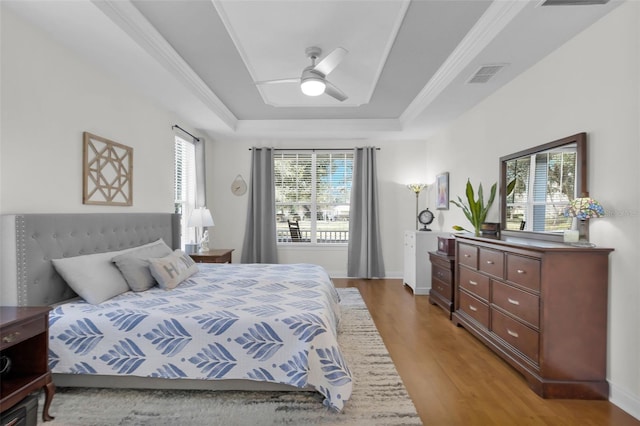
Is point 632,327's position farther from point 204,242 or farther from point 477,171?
point 204,242

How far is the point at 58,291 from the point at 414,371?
2762mm

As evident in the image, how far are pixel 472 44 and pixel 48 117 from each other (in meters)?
3.37

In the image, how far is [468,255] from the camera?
3.16 meters

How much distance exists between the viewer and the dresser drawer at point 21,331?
4.91 ft

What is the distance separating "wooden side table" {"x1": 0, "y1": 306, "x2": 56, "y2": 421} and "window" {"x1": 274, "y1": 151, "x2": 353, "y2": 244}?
410 cm

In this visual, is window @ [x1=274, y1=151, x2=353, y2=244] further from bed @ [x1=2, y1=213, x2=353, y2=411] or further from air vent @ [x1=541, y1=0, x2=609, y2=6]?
air vent @ [x1=541, y1=0, x2=609, y2=6]

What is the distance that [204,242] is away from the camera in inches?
175

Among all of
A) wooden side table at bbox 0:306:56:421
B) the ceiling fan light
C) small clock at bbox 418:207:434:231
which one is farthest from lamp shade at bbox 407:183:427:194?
wooden side table at bbox 0:306:56:421

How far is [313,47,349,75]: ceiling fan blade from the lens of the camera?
2.43 m

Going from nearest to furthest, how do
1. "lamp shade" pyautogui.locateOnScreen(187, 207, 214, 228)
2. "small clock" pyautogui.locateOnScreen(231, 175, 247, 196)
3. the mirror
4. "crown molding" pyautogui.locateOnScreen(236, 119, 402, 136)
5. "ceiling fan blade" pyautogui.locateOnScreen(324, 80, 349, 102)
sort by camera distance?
the mirror → "ceiling fan blade" pyautogui.locateOnScreen(324, 80, 349, 102) → "lamp shade" pyautogui.locateOnScreen(187, 207, 214, 228) → "crown molding" pyautogui.locateOnScreen(236, 119, 402, 136) → "small clock" pyautogui.locateOnScreen(231, 175, 247, 196)

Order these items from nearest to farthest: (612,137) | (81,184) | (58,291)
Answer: (612,137), (58,291), (81,184)

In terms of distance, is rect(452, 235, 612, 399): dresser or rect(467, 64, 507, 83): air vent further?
rect(467, 64, 507, 83): air vent

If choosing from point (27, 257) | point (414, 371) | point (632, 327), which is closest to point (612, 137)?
point (632, 327)

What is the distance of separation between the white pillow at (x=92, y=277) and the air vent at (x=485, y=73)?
3605 millimetres
